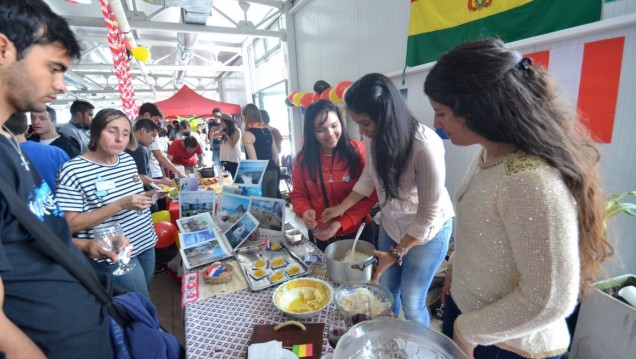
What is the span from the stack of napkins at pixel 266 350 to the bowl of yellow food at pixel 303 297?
5.7 inches

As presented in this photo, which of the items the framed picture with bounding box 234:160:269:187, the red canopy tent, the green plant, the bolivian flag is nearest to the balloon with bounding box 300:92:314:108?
the bolivian flag

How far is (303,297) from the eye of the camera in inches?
42.9

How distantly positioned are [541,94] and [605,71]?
1.40m

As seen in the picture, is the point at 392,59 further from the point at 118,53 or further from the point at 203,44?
the point at 203,44

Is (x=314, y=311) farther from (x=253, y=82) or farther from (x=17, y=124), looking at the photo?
(x=253, y=82)

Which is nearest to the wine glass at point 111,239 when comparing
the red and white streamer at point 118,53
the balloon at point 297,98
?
the red and white streamer at point 118,53

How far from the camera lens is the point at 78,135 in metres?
3.08

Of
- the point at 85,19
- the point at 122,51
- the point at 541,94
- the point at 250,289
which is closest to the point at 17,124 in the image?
the point at 250,289

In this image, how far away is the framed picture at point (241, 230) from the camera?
151cm

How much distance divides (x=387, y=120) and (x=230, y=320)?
3.17ft

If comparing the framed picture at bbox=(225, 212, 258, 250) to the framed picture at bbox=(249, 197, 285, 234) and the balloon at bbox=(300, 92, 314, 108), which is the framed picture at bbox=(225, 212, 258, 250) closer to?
the framed picture at bbox=(249, 197, 285, 234)

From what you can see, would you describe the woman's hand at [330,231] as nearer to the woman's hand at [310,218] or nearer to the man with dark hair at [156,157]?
the woman's hand at [310,218]

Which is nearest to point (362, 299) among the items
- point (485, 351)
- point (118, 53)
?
point (485, 351)

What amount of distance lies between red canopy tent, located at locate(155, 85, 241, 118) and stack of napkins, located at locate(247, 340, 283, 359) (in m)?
7.29
